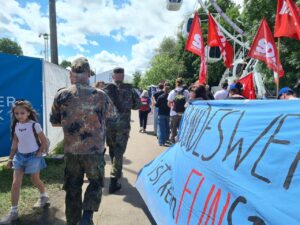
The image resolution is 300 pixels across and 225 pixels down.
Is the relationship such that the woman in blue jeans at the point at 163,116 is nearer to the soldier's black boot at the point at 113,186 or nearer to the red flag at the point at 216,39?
the red flag at the point at 216,39

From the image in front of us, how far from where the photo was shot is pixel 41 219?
4.76 m

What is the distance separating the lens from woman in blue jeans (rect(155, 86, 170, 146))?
10.8 metres

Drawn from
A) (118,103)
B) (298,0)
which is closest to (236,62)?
(298,0)

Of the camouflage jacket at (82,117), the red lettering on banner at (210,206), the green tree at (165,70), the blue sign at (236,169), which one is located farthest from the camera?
the green tree at (165,70)

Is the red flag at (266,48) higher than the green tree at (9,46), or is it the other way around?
the green tree at (9,46)

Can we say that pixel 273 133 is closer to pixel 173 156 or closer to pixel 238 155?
pixel 238 155

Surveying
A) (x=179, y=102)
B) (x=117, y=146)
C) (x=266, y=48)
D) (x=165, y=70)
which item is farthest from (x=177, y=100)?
(x=165, y=70)

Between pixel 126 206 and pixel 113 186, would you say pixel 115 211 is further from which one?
pixel 113 186

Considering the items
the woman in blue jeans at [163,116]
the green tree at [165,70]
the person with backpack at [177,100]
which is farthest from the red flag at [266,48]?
the green tree at [165,70]

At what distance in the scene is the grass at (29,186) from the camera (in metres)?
5.19

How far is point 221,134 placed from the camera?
10.4 feet

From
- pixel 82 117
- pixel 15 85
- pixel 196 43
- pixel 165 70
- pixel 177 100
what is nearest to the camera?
pixel 82 117

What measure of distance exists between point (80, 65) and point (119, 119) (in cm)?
194

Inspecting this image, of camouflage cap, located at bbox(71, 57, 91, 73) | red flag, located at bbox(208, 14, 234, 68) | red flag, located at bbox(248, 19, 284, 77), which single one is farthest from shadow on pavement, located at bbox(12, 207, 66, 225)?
red flag, located at bbox(208, 14, 234, 68)
